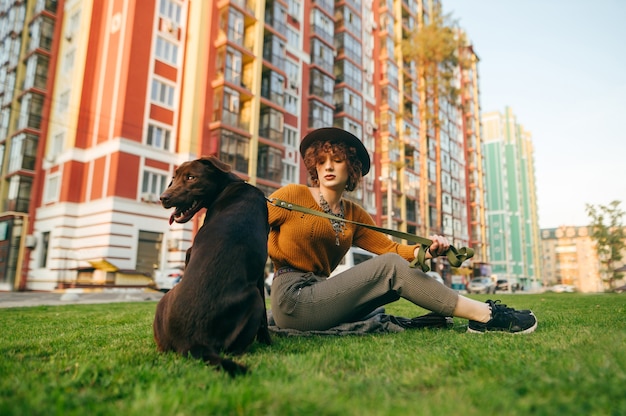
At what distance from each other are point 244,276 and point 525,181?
8601cm

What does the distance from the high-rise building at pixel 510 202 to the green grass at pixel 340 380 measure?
6585 centimetres

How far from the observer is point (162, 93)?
21.8 meters

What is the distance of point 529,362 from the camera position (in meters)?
2.13

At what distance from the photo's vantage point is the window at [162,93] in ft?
69.8

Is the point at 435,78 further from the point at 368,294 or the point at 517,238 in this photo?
the point at 517,238

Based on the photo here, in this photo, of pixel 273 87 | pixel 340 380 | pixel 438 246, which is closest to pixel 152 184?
pixel 273 87

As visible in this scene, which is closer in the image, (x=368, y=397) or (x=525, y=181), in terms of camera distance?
(x=368, y=397)

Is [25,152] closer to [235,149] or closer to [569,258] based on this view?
[235,149]

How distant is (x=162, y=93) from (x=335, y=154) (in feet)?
67.3

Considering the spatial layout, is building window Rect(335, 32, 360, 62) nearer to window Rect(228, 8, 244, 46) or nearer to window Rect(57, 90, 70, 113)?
window Rect(228, 8, 244, 46)

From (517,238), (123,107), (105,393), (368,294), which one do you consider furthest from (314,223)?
(517,238)

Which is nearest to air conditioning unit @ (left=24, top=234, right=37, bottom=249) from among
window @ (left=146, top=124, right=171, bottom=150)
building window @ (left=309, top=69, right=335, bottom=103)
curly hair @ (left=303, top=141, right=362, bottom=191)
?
window @ (left=146, top=124, right=171, bottom=150)

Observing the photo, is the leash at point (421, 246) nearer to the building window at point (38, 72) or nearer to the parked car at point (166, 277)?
the parked car at point (166, 277)

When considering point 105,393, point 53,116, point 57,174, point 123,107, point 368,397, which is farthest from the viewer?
point 53,116
